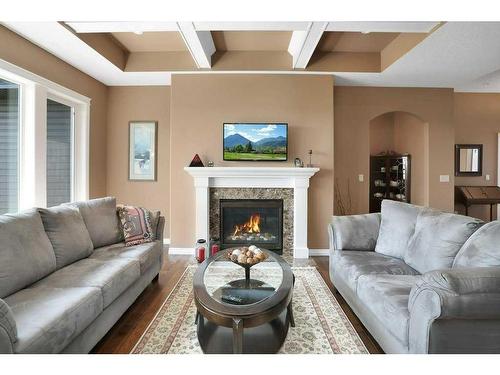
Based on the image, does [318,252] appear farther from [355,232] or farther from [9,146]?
[9,146]

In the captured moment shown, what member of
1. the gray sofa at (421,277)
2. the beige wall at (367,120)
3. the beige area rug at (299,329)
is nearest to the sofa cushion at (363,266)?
the gray sofa at (421,277)

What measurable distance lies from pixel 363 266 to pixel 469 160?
16.2 feet

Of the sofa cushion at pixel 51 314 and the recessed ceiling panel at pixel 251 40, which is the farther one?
the recessed ceiling panel at pixel 251 40

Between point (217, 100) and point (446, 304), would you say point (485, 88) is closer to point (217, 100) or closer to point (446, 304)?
point (217, 100)

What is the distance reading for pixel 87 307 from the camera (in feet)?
5.02

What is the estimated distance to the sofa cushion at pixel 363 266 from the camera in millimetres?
2023

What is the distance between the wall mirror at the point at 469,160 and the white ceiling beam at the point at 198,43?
17.0ft

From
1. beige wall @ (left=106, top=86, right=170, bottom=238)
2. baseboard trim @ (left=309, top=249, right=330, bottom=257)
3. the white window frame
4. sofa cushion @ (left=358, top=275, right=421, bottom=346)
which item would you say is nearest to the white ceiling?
beige wall @ (left=106, top=86, right=170, bottom=238)

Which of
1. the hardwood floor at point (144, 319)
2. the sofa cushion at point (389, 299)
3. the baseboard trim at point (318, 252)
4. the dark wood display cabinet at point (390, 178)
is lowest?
the hardwood floor at point (144, 319)

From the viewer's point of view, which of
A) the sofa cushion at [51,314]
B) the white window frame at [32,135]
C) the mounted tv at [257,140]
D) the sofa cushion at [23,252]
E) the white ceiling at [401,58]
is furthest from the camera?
the mounted tv at [257,140]

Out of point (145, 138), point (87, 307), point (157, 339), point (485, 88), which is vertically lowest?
point (157, 339)

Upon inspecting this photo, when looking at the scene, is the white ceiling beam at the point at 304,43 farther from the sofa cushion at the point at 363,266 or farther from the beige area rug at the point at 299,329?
the beige area rug at the point at 299,329
